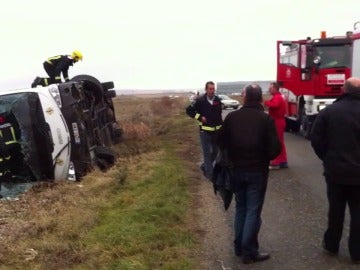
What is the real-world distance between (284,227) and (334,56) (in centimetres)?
1054

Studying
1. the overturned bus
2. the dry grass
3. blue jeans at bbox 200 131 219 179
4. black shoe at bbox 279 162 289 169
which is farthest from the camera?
black shoe at bbox 279 162 289 169

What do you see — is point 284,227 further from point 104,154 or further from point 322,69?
point 322,69

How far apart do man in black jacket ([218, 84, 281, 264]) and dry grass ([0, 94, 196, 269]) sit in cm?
70

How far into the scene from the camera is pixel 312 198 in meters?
7.98

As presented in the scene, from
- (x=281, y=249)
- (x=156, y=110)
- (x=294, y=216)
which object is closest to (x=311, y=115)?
(x=294, y=216)

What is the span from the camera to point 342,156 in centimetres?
512

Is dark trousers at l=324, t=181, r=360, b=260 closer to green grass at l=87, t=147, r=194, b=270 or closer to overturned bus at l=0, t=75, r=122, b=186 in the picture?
green grass at l=87, t=147, r=194, b=270

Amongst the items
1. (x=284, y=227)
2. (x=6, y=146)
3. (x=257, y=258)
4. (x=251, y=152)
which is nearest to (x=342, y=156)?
(x=251, y=152)

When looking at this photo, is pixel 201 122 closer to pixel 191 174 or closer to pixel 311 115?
pixel 191 174

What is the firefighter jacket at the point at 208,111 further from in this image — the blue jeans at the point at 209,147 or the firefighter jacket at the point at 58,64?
the firefighter jacket at the point at 58,64

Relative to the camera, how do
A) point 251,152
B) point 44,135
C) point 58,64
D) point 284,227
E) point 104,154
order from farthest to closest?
point 58,64, point 104,154, point 44,135, point 284,227, point 251,152

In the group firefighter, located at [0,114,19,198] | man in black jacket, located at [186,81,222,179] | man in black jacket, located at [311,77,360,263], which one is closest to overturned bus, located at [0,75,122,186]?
firefighter, located at [0,114,19,198]

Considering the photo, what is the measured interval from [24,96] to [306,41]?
9541mm

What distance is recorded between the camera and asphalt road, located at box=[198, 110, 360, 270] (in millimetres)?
5281
